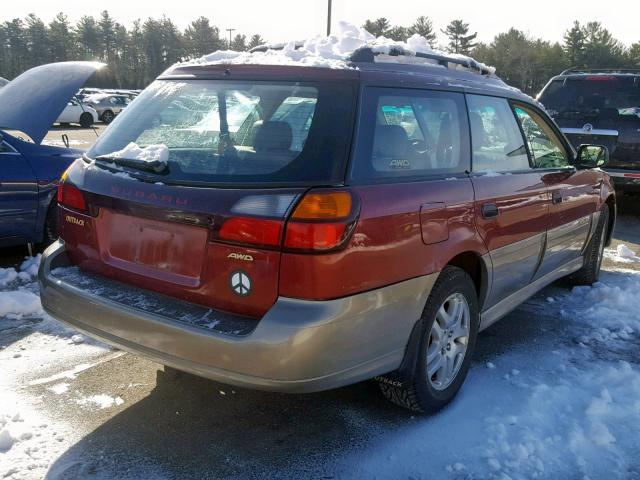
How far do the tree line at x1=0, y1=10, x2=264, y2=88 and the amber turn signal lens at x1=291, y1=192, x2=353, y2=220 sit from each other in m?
63.6

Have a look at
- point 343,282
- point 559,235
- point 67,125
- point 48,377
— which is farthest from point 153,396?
point 67,125

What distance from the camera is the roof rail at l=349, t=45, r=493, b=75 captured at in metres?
2.98

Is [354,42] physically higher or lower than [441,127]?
higher

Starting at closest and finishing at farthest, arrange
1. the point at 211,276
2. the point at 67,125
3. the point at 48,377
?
the point at 211,276 < the point at 48,377 < the point at 67,125

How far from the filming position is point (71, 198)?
10.1 feet

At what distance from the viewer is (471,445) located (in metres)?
2.87

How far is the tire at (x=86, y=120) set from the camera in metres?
26.3

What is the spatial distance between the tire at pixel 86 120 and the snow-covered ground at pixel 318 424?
2430cm

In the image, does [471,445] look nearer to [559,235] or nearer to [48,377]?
[559,235]

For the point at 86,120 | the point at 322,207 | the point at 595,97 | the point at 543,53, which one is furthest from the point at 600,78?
the point at 543,53

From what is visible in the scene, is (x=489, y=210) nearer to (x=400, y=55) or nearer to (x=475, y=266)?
(x=475, y=266)

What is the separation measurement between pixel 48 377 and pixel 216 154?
5.72 ft

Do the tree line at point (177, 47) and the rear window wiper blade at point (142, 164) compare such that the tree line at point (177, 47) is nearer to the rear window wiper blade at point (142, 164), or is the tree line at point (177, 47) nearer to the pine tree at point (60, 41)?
the pine tree at point (60, 41)

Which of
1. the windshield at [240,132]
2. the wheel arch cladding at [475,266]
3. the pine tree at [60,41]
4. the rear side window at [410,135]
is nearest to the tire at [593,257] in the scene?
the wheel arch cladding at [475,266]
